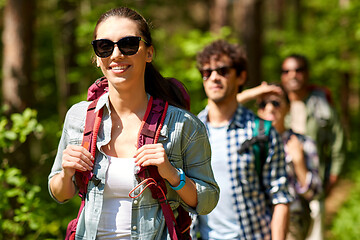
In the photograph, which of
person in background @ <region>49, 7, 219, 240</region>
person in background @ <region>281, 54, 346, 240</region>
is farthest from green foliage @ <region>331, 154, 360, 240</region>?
person in background @ <region>49, 7, 219, 240</region>

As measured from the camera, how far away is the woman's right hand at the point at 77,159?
2.14 meters

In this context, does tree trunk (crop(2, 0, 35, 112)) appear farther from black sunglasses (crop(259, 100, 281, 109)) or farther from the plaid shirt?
the plaid shirt

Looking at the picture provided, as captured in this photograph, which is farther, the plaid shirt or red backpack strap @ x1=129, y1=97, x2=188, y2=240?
the plaid shirt

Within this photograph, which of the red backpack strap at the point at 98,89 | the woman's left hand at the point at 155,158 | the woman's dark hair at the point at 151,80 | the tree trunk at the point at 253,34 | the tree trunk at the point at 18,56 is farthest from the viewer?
the tree trunk at the point at 253,34

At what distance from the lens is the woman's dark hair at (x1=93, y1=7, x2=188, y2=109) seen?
232cm

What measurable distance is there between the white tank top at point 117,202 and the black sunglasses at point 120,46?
51 centimetres

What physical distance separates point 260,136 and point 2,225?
90.8 inches

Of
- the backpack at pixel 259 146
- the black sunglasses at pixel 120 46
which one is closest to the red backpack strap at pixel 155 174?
the black sunglasses at pixel 120 46

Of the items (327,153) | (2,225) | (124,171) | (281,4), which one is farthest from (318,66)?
(124,171)

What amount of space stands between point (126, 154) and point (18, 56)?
13.5 feet

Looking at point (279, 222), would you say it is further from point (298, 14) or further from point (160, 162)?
point (298, 14)

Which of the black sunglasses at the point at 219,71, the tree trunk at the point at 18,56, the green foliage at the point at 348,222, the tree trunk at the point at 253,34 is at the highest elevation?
the tree trunk at the point at 253,34

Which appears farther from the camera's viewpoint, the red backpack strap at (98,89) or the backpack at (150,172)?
the red backpack strap at (98,89)

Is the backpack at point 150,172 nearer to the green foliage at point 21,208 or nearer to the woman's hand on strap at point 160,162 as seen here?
the woman's hand on strap at point 160,162
